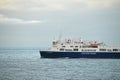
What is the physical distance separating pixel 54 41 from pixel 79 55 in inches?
207

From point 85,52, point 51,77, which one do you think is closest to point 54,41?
point 85,52

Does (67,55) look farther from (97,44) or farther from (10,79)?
(10,79)

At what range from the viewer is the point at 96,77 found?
1526 inches

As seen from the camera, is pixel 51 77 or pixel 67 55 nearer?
pixel 51 77

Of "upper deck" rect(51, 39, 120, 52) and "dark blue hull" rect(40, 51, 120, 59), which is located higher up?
"upper deck" rect(51, 39, 120, 52)

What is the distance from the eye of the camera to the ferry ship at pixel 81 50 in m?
65.9

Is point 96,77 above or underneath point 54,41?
underneath

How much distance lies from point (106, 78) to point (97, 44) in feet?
96.7

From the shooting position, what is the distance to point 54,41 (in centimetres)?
6700

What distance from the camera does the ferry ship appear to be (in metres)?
65.9

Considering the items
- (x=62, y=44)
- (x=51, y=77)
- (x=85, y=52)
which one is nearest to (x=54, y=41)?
(x=62, y=44)

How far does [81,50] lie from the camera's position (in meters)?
66.4

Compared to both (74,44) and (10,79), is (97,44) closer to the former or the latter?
(74,44)

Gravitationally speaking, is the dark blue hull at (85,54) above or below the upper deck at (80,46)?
below
